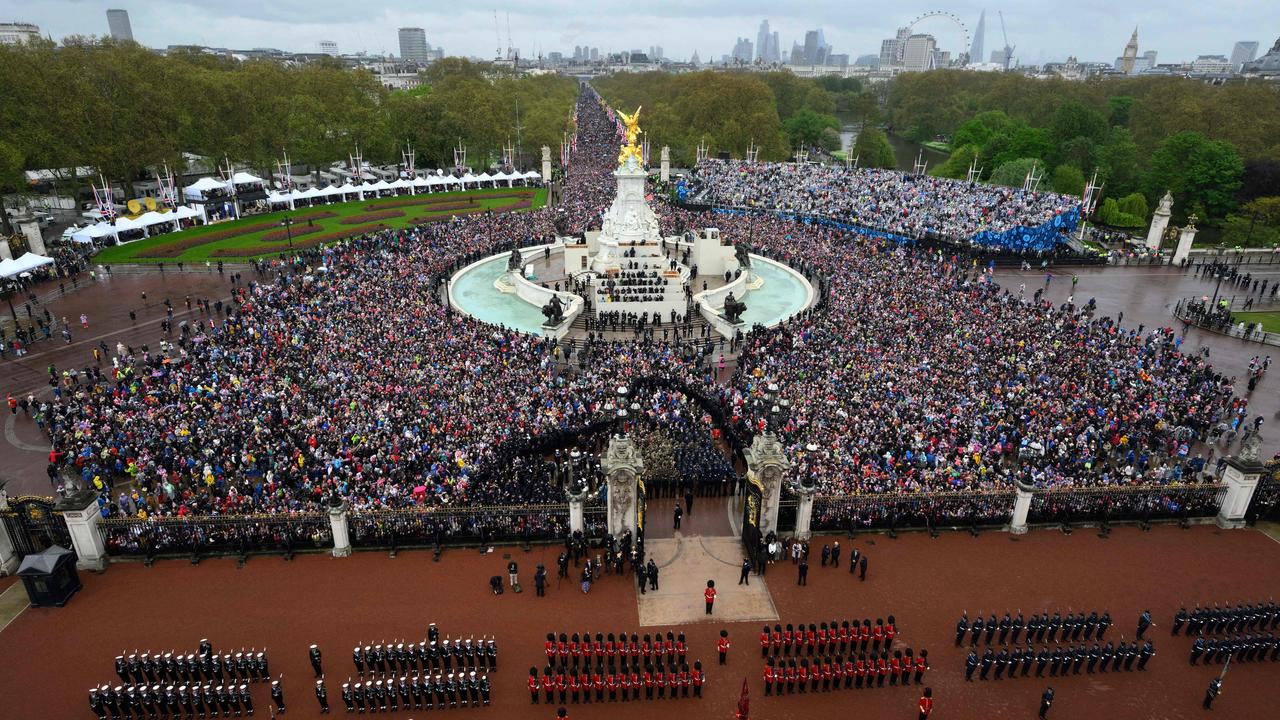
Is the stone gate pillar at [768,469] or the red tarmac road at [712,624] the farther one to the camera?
the stone gate pillar at [768,469]

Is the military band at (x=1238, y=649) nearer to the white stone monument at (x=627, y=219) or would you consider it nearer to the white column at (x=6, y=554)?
the white column at (x=6, y=554)

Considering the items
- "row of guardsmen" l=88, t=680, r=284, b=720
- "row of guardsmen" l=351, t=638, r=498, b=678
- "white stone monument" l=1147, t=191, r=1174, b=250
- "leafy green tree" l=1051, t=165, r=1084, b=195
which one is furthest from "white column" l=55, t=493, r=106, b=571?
"leafy green tree" l=1051, t=165, r=1084, b=195

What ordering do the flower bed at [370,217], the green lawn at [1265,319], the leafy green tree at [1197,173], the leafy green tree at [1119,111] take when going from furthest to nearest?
the leafy green tree at [1119,111]
the leafy green tree at [1197,173]
the flower bed at [370,217]
the green lawn at [1265,319]

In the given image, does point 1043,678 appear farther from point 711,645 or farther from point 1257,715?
point 711,645

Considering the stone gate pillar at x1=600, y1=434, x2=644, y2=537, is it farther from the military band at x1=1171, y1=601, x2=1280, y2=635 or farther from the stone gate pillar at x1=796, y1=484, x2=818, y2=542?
the military band at x1=1171, y1=601, x2=1280, y2=635

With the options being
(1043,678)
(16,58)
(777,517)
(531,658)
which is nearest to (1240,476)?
(1043,678)

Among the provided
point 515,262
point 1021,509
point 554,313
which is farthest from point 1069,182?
point 1021,509

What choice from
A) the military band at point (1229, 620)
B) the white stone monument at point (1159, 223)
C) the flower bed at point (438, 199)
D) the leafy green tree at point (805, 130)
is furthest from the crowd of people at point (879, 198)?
the military band at point (1229, 620)
